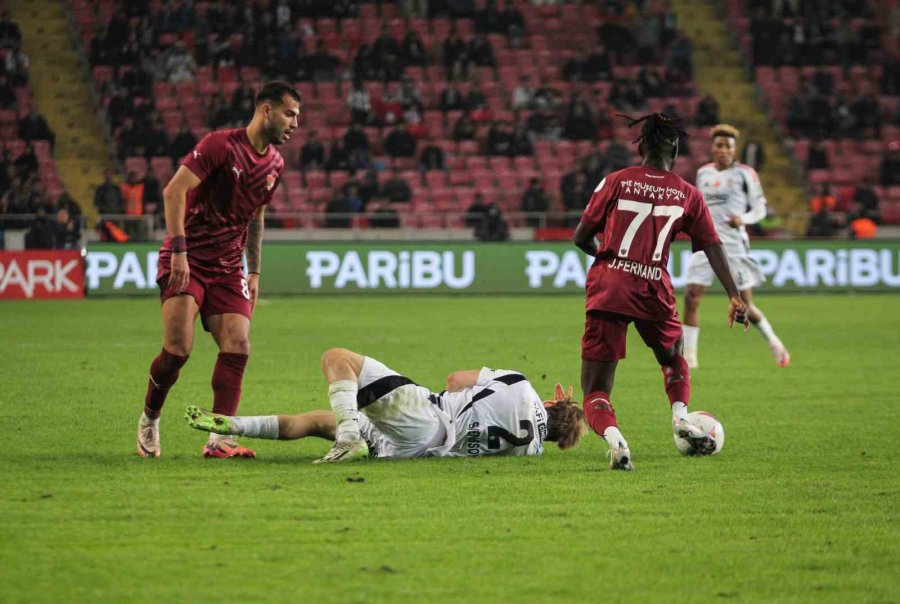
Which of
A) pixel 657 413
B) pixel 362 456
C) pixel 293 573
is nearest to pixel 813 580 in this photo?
pixel 293 573

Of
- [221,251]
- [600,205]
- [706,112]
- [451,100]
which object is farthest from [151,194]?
[600,205]

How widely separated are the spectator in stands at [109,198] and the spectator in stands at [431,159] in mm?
6368

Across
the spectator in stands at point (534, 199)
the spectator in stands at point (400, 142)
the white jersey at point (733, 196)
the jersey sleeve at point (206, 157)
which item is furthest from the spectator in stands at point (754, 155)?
the jersey sleeve at point (206, 157)

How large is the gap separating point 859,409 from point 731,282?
3.21 metres

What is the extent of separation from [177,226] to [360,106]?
75.1 ft

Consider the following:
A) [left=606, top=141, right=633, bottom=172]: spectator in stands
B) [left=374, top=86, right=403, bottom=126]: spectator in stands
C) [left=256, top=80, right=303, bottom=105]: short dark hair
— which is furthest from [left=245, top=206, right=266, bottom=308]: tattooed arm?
[left=374, top=86, right=403, bottom=126]: spectator in stands

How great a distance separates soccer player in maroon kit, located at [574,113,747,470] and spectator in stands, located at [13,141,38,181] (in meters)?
20.9

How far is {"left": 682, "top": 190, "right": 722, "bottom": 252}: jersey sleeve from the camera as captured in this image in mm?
7902

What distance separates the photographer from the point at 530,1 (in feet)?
113

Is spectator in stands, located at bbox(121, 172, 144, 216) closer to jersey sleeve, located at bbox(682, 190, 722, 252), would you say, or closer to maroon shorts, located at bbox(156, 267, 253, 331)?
maroon shorts, located at bbox(156, 267, 253, 331)

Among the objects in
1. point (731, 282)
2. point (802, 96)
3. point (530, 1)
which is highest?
point (530, 1)

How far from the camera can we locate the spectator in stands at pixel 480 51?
105 ft

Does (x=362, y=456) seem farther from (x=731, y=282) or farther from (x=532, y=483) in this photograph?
(x=731, y=282)

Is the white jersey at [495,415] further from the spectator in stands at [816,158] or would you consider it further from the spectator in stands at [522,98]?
the spectator in stands at [816,158]
